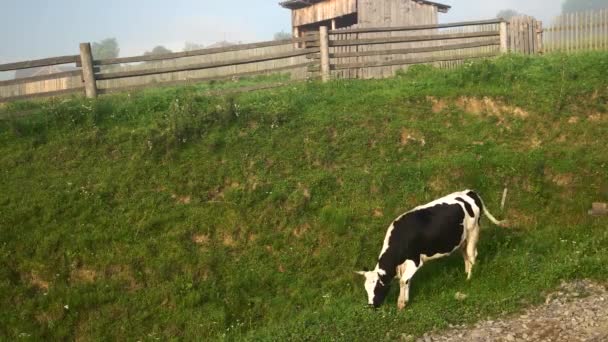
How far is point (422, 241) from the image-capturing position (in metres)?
7.93

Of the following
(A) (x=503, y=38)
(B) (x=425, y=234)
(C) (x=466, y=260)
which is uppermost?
(A) (x=503, y=38)

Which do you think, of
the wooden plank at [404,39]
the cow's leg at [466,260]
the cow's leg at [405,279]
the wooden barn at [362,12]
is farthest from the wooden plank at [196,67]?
the cow's leg at [405,279]

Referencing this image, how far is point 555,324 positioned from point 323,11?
22.6 metres

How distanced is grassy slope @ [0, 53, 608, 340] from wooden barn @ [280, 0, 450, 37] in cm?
1062

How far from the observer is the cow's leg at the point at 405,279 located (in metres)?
7.59

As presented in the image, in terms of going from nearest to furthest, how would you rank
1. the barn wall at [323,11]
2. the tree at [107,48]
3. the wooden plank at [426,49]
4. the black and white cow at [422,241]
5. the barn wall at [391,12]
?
the black and white cow at [422,241], the wooden plank at [426,49], the barn wall at [391,12], the barn wall at [323,11], the tree at [107,48]

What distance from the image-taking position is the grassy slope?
7816 mm

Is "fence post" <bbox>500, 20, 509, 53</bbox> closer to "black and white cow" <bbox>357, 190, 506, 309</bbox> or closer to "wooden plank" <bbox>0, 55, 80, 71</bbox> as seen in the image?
"black and white cow" <bbox>357, 190, 506, 309</bbox>

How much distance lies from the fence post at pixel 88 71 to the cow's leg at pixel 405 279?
32.9 ft

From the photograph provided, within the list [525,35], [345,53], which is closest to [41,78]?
[345,53]

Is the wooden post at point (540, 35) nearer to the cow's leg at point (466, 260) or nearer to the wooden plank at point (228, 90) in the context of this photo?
the wooden plank at point (228, 90)

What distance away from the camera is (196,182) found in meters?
10.5

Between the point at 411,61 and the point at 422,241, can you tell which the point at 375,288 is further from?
the point at 411,61

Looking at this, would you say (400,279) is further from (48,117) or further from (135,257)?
(48,117)
